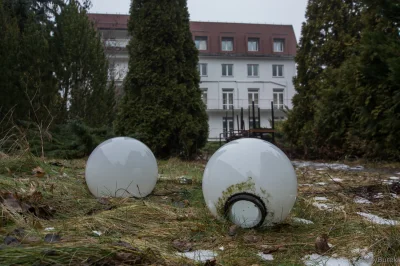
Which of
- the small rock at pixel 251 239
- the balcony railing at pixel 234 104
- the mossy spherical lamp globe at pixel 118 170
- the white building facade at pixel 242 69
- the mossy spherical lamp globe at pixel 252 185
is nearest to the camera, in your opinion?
the small rock at pixel 251 239

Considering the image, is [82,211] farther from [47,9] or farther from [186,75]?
[47,9]

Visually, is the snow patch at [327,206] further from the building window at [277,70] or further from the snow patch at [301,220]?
the building window at [277,70]

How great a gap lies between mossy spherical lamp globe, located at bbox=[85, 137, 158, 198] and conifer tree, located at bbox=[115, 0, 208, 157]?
4.76 metres

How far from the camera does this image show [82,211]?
256 cm

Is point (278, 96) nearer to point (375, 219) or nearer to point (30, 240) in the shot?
point (375, 219)

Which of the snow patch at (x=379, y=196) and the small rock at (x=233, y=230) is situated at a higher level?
the small rock at (x=233, y=230)

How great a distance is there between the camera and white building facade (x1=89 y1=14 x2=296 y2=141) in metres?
29.8

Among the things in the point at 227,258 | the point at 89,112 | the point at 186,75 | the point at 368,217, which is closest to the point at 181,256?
the point at 227,258

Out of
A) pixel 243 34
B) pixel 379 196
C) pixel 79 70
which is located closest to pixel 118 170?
pixel 379 196

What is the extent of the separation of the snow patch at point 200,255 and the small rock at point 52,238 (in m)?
0.55

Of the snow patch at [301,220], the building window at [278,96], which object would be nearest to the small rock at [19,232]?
the snow patch at [301,220]

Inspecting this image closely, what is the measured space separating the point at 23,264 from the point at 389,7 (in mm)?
6542

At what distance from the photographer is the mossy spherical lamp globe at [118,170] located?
123 inches

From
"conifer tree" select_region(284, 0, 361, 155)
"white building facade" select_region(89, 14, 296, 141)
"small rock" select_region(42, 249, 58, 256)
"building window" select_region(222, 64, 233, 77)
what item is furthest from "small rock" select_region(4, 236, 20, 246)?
"building window" select_region(222, 64, 233, 77)
